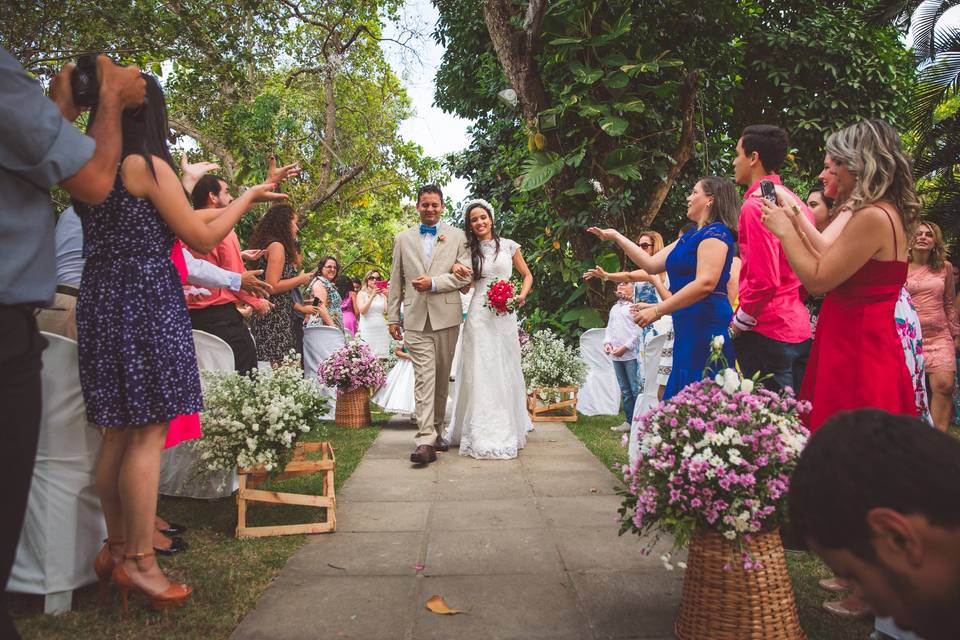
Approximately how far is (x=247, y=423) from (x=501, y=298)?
10.3 ft

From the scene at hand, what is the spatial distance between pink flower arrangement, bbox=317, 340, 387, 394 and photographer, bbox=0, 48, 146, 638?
252 inches

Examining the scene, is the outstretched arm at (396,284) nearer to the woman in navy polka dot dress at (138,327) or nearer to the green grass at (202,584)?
the green grass at (202,584)

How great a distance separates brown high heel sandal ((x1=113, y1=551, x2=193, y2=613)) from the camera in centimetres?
268

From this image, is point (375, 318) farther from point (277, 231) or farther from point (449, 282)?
point (277, 231)

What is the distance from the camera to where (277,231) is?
231 inches

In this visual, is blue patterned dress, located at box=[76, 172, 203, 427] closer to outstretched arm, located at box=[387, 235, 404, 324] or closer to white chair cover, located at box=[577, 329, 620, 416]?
outstretched arm, located at box=[387, 235, 404, 324]

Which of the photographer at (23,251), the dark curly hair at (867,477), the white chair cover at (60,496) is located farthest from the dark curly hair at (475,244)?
the dark curly hair at (867,477)

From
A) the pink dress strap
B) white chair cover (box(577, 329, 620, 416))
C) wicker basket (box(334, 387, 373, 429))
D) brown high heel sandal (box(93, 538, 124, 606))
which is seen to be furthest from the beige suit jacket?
brown high heel sandal (box(93, 538, 124, 606))

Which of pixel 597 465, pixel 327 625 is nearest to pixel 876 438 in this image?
pixel 327 625

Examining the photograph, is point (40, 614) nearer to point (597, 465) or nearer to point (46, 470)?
point (46, 470)

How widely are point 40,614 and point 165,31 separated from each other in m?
8.43

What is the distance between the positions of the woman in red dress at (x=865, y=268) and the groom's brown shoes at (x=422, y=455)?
363 centimetres

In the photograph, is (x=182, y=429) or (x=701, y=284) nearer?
(x=182, y=429)

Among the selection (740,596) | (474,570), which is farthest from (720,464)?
(474,570)
